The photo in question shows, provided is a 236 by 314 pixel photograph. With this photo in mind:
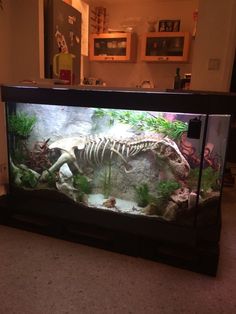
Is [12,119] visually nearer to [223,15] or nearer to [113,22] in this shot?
[223,15]

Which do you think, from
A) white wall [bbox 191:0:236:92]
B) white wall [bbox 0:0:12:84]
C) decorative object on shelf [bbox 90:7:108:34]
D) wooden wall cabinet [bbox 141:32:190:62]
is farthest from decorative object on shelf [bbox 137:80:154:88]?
white wall [bbox 0:0:12:84]

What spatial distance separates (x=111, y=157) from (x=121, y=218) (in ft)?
1.19

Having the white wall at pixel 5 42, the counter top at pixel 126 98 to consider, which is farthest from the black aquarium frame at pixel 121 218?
the white wall at pixel 5 42

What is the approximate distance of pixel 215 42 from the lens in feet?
7.43

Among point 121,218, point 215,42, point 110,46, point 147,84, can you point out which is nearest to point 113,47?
point 110,46

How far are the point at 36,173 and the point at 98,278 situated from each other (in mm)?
753

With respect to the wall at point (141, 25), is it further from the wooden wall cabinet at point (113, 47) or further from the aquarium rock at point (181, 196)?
the aquarium rock at point (181, 196)

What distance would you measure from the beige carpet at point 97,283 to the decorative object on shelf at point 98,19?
164 inches

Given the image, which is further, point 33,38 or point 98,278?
point 33,38

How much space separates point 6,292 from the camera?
1185 mm

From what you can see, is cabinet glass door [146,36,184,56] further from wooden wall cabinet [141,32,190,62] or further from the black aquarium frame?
the black aquarium frame

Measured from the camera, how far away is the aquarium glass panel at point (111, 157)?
52.9 inches

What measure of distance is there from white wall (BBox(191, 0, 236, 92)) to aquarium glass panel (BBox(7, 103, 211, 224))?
1301 mm

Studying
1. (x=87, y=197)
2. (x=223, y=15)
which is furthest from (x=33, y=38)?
(x=223, y=15)
